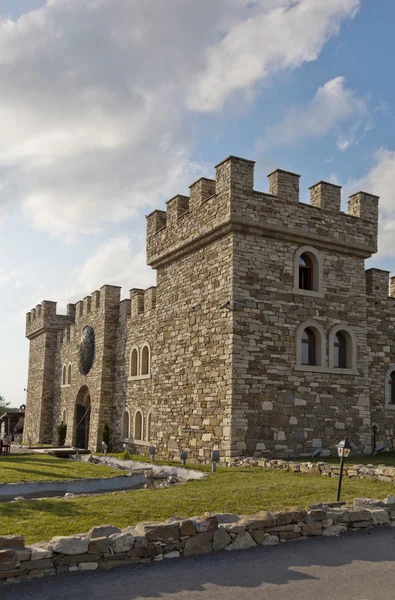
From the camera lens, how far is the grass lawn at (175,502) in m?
8.11

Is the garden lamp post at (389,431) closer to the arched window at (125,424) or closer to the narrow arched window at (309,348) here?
the narrow arched window at (309,348)

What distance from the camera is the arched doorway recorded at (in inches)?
1126

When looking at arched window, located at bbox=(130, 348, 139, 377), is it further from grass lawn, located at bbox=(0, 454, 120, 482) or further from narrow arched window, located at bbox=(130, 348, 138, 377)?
grass lawn, located at bbox=(0, 454, 120, 482)

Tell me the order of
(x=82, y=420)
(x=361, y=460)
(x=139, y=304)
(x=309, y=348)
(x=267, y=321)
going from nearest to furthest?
(x=361, y=460) < (x=267, y=321) < (x=309, y=348) < (x=139, y=304) < (x=82, y=420)

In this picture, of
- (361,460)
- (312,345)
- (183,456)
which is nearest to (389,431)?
(361,460)

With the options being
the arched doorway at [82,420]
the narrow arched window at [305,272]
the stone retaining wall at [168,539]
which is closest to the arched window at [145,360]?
the arched doorway at [82,420]

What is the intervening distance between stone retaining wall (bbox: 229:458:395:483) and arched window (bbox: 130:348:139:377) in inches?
382

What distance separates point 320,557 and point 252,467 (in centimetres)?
751

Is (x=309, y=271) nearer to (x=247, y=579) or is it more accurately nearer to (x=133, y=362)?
(x=133, y=362)

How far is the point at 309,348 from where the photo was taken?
16938mm

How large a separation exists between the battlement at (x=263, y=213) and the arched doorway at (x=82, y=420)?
11572 mm

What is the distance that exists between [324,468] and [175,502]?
480 centimetres

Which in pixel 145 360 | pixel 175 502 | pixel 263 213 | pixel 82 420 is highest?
pixel 263 213

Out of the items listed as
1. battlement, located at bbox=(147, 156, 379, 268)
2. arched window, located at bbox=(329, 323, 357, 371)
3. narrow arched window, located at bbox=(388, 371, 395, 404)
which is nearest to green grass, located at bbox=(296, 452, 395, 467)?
arched window, located at bbox=(329, 323, 357, 371)
